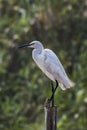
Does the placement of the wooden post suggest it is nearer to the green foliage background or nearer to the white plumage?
the white plumage

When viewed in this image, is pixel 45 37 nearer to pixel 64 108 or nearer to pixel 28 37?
pixel 28 37

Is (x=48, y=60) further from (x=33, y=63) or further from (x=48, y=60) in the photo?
(x=33, y=63)

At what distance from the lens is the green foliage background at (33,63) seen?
7910mm

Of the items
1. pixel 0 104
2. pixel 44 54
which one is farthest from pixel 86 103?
pixel 44 54

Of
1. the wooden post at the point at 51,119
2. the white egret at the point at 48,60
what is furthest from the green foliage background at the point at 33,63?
the wooden post at the point at 51,119

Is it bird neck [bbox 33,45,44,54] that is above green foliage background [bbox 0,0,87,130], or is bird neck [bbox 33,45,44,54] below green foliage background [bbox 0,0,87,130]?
below

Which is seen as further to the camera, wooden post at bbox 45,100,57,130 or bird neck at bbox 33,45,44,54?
bird neck at bbox 33,45,44,54

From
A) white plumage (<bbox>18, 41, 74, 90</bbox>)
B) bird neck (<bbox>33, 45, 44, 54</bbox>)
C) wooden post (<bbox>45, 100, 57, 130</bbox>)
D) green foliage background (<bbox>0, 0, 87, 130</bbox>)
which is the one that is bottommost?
wooden post (<bbox>45, 100, 57, 130</bbox>)

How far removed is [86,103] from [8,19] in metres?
2.80

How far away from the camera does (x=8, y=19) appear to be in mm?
10125

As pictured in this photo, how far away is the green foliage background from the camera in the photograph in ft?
26.0

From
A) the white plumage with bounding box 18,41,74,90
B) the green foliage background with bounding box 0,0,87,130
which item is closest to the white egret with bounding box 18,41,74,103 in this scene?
the white plumage with bounding box 18,41,74,90

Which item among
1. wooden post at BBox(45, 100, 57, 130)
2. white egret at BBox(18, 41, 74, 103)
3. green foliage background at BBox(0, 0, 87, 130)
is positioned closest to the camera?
wooden post at BBox(45, 100, 57, 130)

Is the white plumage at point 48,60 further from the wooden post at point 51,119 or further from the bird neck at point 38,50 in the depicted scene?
the wooden post at point 51,119
